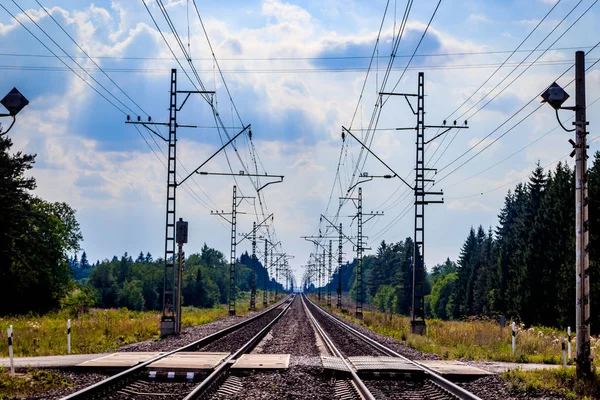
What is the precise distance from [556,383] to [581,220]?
368 cm

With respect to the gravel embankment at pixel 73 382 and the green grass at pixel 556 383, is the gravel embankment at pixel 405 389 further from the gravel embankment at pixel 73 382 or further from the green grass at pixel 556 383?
the gravel embankment at pixel 73 382

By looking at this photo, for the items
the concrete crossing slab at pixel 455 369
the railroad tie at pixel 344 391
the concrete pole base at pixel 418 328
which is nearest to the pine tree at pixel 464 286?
the concrete pole base at pixel 418 328

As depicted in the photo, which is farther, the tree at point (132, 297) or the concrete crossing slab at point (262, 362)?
the tree at point (132, 297)

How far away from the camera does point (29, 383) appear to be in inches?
551

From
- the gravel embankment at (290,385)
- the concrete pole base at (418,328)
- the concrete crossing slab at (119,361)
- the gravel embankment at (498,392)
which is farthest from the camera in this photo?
the concrete pole base at (418,328)

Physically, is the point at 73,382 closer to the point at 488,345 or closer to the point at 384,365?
the point at 384,365

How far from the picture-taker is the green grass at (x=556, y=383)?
46.1 feet

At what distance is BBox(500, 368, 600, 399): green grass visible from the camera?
14047 mm

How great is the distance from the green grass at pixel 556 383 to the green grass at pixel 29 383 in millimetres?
9782

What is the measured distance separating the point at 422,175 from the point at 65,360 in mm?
19514

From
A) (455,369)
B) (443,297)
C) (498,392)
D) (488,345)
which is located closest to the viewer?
(498,392)

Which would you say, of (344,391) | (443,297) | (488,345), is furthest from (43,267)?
(443,297)

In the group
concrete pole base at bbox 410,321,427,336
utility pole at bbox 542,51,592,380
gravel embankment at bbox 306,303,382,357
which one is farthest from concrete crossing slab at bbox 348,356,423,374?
concrete pole base at bbox 410,321,427,336

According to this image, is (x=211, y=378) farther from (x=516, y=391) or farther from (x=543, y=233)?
(x=543, y=233)
